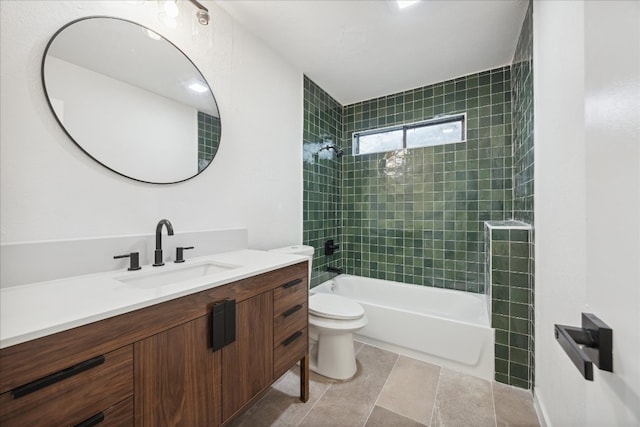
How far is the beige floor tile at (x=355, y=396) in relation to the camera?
137 centimetres

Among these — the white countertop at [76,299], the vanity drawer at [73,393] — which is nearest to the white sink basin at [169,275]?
the white countertop at [76,299]

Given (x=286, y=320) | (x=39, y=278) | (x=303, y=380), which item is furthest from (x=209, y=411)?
(x=39, y=278)

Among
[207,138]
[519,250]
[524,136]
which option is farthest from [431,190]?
[207,138]

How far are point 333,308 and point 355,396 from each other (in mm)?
Answer: 541

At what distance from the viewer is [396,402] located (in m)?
1.50

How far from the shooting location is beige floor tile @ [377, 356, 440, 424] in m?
1.44

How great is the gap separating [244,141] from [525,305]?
2259mm

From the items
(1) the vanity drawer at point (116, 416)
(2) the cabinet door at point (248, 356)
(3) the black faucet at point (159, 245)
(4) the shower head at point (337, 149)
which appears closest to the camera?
(1) the vanity drawer at point (116, 416)

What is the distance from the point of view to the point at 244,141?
1812mm

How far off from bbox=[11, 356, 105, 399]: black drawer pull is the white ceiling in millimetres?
2008

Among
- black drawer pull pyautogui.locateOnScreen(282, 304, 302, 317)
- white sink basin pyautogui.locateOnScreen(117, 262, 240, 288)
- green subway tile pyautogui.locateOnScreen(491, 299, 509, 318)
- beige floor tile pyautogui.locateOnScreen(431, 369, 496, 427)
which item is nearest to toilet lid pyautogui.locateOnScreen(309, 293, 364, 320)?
black drawer pull pyautogui.locateOnScreen(282, 304, 302, 317)

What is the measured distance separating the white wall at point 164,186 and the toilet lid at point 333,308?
582 mm

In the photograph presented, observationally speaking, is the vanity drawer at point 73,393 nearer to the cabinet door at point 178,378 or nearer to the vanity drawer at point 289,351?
the cabinet door at point 178,378

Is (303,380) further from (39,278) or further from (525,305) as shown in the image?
(525,305)
